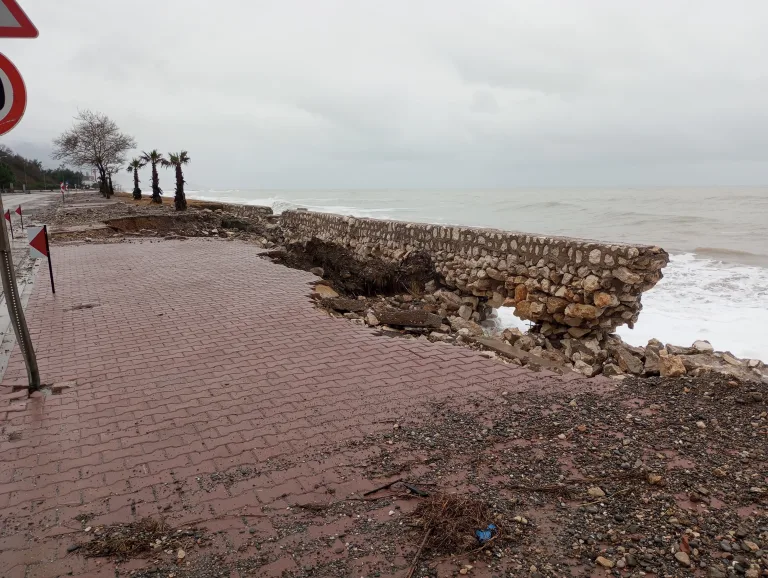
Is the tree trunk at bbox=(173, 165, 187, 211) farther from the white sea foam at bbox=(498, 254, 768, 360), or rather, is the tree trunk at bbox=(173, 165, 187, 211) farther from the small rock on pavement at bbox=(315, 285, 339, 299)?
the white sea foam at bbox=(498, 254, 768, 360)

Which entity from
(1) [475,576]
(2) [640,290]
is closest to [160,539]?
(1) [475,576]

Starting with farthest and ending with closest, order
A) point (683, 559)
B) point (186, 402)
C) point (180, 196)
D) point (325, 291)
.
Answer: point (180, 196) → point (325, 291) → point (186, 402) → point (683, 559)

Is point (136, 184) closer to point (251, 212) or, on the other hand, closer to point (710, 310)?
point (251, 212)

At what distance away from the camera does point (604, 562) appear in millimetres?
2500

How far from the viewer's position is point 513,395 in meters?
4.64

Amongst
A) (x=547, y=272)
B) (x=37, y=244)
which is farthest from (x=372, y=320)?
(x=37, y=244)

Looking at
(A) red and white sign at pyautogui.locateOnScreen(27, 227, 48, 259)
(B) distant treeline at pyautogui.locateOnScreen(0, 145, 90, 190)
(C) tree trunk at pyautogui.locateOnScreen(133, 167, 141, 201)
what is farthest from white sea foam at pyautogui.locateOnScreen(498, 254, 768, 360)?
(B) distant treeline at pyautogui.locateOnScreen(0, 145, 90, 190)

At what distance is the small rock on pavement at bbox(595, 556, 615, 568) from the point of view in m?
2.48

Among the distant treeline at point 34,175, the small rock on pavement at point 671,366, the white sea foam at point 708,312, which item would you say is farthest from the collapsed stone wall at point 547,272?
the distant treeline at point 34,175

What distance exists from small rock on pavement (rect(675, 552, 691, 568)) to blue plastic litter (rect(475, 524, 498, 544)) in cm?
90

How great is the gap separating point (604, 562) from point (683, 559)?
0.39 m

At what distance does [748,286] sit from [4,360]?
54.4 ft

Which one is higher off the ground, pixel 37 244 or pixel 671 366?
pixel 37 244

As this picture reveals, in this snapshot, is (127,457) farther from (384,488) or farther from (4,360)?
(4,360)
